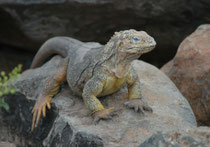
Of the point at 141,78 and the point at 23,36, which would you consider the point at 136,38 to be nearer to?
the point at 141,78

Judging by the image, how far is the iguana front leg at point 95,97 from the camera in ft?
15.1

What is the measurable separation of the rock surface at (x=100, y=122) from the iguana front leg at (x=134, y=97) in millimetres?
91

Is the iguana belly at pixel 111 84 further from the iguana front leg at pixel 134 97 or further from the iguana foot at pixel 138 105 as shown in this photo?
the iguana foot at pixel 138 105

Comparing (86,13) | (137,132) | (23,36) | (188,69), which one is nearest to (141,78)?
(188,69)

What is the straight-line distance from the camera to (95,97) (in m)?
4.77

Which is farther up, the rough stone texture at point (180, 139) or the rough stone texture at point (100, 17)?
the rough stone texture at point (100, 17)

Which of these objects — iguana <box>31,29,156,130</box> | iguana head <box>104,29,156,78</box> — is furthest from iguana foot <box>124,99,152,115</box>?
iguana head <box>104,29,156,78</box>

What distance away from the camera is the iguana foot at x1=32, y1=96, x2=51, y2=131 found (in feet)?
17.7

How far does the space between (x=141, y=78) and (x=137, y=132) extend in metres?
1.98

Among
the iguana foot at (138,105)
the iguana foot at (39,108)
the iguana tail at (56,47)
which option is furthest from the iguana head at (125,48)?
the iguana tail at (56,47)

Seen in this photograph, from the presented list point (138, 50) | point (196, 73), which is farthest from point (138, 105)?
point (196, 73)

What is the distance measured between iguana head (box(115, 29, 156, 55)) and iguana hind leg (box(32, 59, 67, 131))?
156 centimetres

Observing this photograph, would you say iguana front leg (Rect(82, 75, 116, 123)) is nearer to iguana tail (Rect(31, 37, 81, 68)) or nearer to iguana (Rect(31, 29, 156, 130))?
iguana (Rect(31, 29, 156, 130))

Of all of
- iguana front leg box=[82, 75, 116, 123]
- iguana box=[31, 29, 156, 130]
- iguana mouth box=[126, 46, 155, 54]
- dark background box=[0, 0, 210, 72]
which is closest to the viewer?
iguana mouth box=[126, 46, 155, 54]
